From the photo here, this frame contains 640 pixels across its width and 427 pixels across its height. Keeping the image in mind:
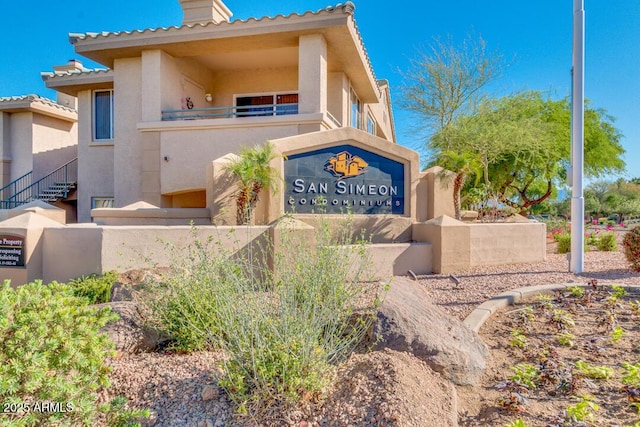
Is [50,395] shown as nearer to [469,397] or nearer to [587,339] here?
[469,397]

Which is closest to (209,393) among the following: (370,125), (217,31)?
(217,31)

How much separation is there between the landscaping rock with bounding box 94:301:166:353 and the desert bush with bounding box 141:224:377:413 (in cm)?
16

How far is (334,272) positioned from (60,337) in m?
2.44

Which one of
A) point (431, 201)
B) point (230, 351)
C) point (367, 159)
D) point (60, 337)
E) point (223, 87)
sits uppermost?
point (223, 87)

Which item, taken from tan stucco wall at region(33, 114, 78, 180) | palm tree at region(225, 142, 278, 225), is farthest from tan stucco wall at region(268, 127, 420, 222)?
tan stucco wall at region(33, 114, 78, 180)

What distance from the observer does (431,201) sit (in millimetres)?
10555

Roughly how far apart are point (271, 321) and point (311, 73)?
1031cm

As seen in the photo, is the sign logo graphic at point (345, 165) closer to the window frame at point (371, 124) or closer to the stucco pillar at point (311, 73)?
the stucco pillar at point (311, 73)

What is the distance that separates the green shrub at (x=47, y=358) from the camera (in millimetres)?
2527

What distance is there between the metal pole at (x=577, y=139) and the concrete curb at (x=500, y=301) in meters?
1.81

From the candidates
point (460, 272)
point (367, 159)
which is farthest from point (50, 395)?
point (367, 159)

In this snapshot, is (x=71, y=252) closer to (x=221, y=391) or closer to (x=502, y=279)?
(x=221, y=391)

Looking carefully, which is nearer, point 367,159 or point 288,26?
point 367,159

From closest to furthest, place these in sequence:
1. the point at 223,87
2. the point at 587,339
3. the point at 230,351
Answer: the point at 230,351
the point at 587,339
the point at 223,87
